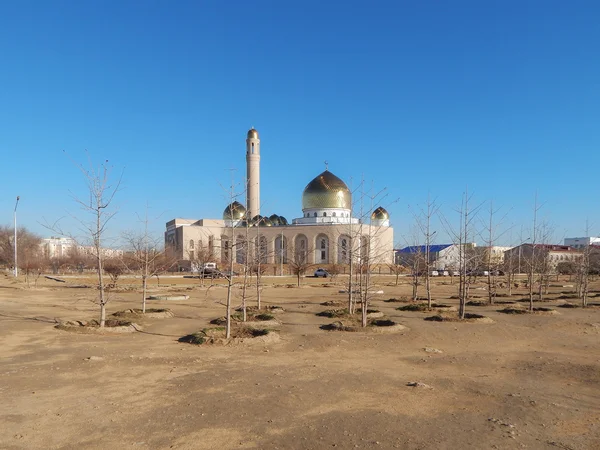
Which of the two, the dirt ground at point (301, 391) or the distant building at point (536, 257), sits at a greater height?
the distant building at point (536, 257)

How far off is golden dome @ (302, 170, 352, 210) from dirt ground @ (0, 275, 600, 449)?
69184 millimetres

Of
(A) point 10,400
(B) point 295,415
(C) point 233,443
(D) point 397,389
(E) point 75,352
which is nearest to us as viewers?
(C) point 233,443

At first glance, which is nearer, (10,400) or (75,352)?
(10,400)

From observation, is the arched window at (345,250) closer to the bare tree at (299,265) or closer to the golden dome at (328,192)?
the bare tree at (299,265)

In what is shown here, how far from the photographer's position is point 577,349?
14219mm

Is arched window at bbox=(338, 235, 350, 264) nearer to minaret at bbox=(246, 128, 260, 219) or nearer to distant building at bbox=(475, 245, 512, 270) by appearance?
distant building at bbox=(475, 245, 512, 270)

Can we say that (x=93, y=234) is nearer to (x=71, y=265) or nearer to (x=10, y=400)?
(x=10, y=400)

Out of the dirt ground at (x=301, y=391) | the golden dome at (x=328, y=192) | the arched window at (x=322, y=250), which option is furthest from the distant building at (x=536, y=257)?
the arched window at (x=322, y=250)

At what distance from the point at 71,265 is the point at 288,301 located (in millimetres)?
60492

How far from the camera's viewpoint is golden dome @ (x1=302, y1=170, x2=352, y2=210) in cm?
8531

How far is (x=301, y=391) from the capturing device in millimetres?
9156

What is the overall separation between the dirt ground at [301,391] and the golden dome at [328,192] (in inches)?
2724

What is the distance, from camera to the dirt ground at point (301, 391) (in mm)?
6902

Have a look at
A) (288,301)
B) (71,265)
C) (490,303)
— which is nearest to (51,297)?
(288,301)
